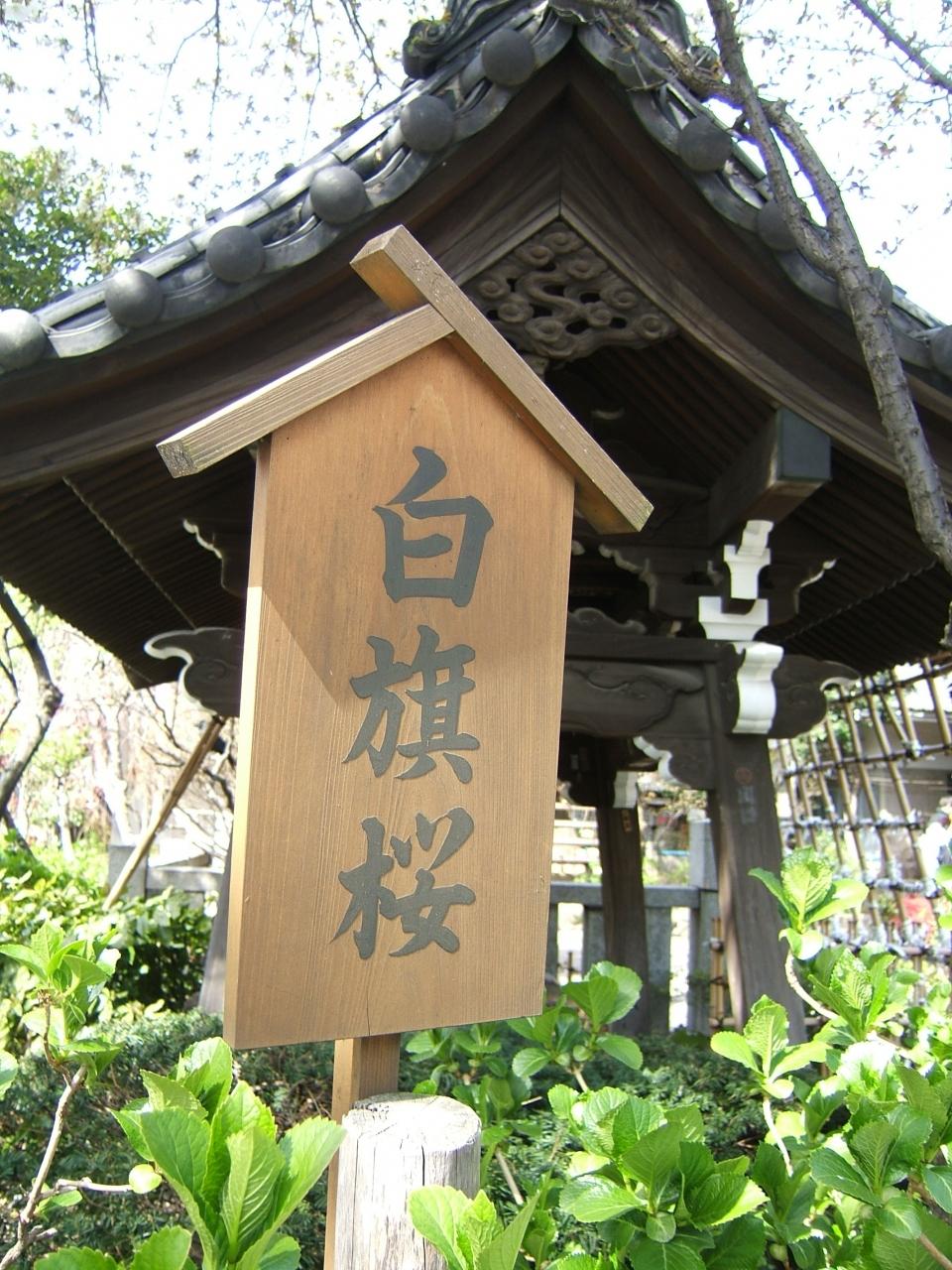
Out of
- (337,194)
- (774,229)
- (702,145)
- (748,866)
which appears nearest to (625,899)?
(748,866)

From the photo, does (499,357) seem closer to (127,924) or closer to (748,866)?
(748,866)

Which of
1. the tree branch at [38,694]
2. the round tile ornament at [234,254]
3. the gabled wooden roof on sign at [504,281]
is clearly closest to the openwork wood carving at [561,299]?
the gabled wooden roof on sign at [504,281]

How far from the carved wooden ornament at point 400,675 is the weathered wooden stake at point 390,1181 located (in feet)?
0.49

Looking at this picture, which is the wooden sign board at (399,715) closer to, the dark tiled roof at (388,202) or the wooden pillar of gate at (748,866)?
the dark tiled roof at (388,202)

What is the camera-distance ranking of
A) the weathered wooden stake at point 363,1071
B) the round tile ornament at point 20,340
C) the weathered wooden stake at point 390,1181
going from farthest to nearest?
the round tile ornament at point 20,340, the weathered wooden stake at point 363,1071, the weathered wooden stake at point 390,1181

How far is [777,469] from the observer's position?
2893 mm

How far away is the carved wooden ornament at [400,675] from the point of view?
1.42 metres

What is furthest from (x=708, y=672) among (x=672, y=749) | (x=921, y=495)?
(x=921, y=495)

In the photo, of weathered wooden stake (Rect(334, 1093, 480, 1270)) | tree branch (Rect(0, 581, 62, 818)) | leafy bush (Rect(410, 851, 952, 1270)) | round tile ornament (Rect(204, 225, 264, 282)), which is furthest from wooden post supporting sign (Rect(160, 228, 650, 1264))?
tree branch (Rect(0, 581, 62, 818))

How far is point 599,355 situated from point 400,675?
245 centimetres

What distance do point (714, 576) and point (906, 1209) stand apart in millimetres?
2511

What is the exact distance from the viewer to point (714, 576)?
3590 millimetres

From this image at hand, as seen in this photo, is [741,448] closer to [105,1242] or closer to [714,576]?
[714,576]

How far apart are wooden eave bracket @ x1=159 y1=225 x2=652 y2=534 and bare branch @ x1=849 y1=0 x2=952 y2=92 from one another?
190 cm
